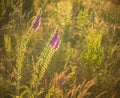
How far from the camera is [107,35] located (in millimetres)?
2631

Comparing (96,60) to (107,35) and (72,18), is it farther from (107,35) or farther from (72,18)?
(72,18)

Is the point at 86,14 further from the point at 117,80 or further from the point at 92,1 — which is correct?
the point at 117,80

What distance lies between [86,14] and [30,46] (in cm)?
90

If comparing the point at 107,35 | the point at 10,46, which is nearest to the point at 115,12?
the point at 107,35

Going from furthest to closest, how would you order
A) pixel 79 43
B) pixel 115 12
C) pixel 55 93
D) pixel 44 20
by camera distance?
pixel 115 12 → pixel 44 20 → pixel 79 43 → pixel 55 93

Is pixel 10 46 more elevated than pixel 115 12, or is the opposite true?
pixel 115 12

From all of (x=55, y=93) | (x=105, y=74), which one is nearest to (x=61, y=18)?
(x=105, y=74)

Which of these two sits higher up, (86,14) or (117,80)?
(86,14)

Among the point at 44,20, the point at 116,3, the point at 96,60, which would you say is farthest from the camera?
the point at 116,3

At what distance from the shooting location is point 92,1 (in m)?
3.22

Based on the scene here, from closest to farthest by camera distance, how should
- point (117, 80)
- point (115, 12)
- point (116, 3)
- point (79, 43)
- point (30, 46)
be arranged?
point (117, 80)
point (30, 46)
point (79, 43)
point (115, 12)
point (116, 3)

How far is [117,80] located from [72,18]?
1.17 meters

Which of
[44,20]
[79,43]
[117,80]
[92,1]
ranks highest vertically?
[92,1]

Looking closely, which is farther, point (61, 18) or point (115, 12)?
point (115, 12)
